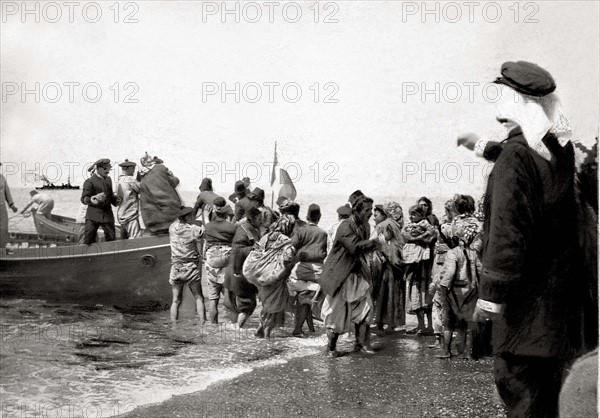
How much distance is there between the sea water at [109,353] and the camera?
5188 millimetres

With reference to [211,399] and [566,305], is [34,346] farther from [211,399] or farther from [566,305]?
[566,305]

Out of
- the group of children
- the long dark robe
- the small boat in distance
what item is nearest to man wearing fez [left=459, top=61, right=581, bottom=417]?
the long dark robe

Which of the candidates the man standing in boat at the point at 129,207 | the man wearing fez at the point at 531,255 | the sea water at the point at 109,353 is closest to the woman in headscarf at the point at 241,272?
the sea water at the point at 109,353

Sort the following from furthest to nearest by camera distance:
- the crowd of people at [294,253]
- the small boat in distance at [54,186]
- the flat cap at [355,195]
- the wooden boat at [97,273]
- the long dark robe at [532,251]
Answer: the wooden boat at [97,273] → the small boat in distance at [54,186] → the flat cap at [355,195] → the crowd of people at [294,253] → the long dark robe at [532,251]

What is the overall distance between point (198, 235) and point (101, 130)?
1.69m

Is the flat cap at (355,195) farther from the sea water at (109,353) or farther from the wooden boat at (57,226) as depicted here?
the wooden boat at (57,226)

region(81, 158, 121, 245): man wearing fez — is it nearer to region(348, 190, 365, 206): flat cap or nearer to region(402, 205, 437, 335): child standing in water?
region(348, 190, 365, 206): flat cap

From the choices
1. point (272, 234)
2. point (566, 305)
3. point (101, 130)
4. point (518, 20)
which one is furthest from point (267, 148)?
point (566, 305)

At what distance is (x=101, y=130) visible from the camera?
6629mm

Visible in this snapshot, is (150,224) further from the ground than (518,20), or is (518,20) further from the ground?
(518,20)

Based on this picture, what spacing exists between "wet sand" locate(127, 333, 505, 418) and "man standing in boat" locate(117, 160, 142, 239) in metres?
2.91

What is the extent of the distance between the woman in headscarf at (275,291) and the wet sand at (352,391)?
0.99 metres

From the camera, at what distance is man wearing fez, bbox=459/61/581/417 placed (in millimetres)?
2389

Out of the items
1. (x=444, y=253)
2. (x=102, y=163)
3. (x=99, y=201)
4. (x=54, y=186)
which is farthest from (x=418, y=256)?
(x=54, y=186)
